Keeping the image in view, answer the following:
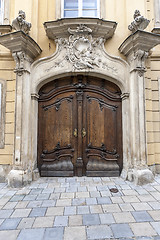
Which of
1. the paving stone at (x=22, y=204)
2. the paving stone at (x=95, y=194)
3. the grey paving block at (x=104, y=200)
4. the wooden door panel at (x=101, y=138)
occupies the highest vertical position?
the wooden door panel at (x=101, y=138)

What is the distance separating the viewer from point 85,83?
14.2ft

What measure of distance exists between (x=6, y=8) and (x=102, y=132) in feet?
14.2

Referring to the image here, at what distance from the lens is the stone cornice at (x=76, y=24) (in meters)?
3.97

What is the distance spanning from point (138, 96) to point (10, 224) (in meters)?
3.56

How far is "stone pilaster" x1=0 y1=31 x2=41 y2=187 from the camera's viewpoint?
362cm

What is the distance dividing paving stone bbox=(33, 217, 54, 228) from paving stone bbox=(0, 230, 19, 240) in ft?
0.80

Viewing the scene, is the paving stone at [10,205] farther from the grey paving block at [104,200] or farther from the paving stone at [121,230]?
the paving stone at [121,230]

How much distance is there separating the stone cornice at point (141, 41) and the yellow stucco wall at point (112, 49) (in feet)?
1.45

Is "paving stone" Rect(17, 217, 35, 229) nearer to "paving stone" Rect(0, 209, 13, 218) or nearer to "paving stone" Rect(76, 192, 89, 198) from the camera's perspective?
"paving stone" Rect(0, 209, 13, 218)

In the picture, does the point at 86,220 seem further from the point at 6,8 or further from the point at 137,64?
the point at 6,8

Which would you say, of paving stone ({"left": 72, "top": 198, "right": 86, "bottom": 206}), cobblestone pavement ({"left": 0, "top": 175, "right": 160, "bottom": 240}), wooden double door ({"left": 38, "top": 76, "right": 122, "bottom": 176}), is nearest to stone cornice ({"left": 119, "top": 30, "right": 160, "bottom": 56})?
wooden double door ({"left": 38, "top": 76, "right": 122, "bottom": 176})

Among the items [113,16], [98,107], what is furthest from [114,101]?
[113,16]

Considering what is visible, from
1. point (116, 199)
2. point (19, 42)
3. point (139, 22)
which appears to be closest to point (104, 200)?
point (116, 199)

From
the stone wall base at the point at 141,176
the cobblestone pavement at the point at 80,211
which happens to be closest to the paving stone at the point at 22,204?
the cobblestone pavement at the point at 80,211
